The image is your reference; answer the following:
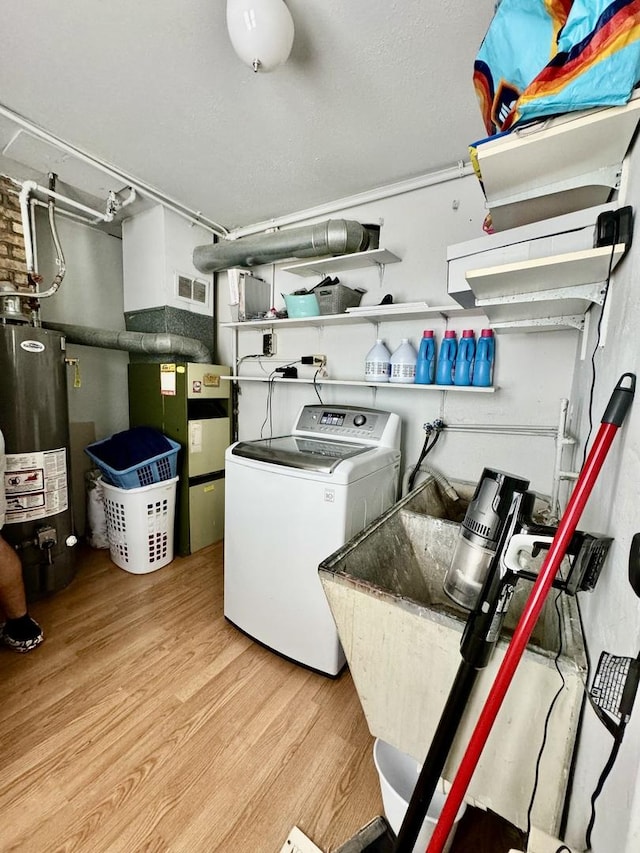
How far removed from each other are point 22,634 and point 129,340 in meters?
1.81

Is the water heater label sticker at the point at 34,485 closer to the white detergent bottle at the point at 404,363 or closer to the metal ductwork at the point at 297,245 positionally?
the metal ductwork at the point at 297,245

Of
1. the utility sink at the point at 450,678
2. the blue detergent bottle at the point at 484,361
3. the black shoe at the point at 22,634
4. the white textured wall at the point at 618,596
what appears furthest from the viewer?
the blue detergent bottle at the point at 484,361

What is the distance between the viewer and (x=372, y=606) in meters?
0.86

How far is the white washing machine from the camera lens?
56.1 inches

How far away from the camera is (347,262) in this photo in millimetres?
2107

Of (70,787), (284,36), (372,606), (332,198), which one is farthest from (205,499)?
(284,36)

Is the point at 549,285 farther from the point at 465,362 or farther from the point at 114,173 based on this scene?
the point at 114,173

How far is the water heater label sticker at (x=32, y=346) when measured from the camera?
1817 millimetres

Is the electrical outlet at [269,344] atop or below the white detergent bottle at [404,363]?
atop

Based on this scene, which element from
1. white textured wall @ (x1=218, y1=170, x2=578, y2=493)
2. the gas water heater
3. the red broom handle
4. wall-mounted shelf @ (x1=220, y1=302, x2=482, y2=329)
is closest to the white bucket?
the red broom handle

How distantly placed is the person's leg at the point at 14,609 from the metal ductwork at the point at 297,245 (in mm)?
2138

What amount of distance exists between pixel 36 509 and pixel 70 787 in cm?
131

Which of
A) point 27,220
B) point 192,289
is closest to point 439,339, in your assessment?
point 192,289

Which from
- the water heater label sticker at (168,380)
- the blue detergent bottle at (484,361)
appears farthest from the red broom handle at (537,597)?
the water heater label sticker at (168,380)
